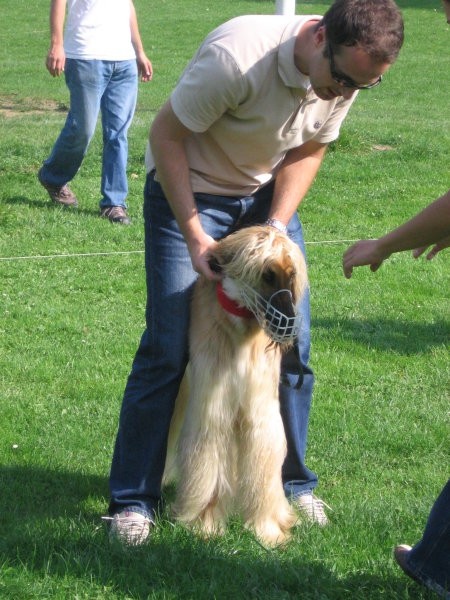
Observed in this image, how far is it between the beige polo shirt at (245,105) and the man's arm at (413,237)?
56cm

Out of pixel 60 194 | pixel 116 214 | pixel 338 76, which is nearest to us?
pixel 338 76

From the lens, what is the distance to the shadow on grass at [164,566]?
3432mm

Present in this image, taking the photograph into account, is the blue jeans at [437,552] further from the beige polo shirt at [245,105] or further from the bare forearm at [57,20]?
the bare forearm at [57,20]

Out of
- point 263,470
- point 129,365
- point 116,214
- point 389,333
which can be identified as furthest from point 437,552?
point 116,214

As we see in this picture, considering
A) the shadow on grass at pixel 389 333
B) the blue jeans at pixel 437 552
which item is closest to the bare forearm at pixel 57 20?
the shadow on grass at pixel 389 333

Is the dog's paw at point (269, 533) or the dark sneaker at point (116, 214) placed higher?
the dog's paw at point (269, 533)

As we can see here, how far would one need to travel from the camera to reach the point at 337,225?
8875mm

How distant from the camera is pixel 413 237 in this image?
3.19 metres

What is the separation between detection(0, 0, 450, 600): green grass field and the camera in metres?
3.57

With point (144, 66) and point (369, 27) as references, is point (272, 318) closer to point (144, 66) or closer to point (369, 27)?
point (369, 27)

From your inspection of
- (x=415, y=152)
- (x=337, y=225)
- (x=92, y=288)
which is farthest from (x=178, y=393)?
(x=415, y=152)

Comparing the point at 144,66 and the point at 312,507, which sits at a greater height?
the point at 312,507

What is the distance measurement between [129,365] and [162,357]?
1.91 m

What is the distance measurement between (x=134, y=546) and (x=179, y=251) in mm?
1138
